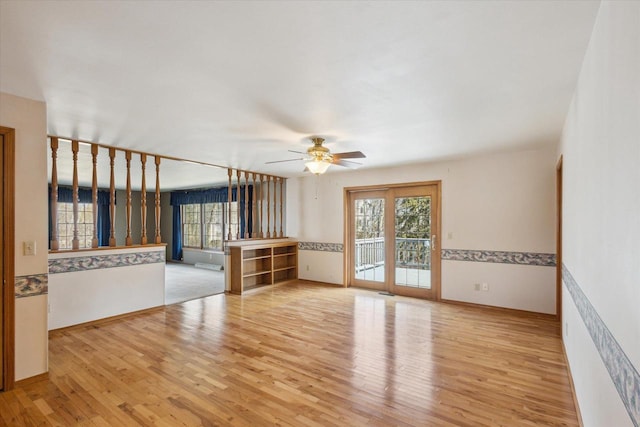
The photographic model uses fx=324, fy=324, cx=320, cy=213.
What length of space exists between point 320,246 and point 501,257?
137 inches

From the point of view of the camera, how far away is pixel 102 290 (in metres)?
4.38

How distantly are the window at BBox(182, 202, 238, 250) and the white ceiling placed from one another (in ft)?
19.9

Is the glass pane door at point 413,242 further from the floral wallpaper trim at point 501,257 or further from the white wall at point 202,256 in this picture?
the white wall at point 202,256

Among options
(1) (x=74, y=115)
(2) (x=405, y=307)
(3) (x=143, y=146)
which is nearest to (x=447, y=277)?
(2) (x=405, y=307)

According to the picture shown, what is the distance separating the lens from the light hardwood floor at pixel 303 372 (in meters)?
2.30

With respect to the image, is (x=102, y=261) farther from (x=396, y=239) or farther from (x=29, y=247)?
(x=396, y=239)

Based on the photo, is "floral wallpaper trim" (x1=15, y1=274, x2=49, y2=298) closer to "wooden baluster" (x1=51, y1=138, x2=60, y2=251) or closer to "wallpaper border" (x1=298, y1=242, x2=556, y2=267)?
"wooden baluster" (x1=51, y1=138, x2=60, y2=251)

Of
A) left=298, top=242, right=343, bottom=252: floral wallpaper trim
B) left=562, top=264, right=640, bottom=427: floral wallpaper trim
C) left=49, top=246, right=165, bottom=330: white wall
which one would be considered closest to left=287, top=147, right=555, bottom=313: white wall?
left=298, top=242, right=343, bottom=252: floral wallpaper trim

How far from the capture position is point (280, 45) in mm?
1916

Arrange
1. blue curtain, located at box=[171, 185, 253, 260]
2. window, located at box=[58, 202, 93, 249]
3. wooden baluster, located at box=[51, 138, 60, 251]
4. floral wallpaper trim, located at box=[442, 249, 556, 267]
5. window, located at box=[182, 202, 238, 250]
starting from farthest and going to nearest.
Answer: window, located at box=[182, 202, 238, 250]
blue curtain, located at box=[171, 185, 253, 260]
window, located at box=[58, 202, 93, 249]
floral wallpaper trim, located at box=[442, 249, 556, 267]
wooden baluster, located at box=[51, 138, 60, 251]

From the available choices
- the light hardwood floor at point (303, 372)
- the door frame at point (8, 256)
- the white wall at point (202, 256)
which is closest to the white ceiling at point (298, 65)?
the door frame at point (8, 256)

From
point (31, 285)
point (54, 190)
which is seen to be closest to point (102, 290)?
point (54, 190)

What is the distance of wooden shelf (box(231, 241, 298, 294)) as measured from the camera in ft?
20.2

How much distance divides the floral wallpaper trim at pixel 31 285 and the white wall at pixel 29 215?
0.03 meters
